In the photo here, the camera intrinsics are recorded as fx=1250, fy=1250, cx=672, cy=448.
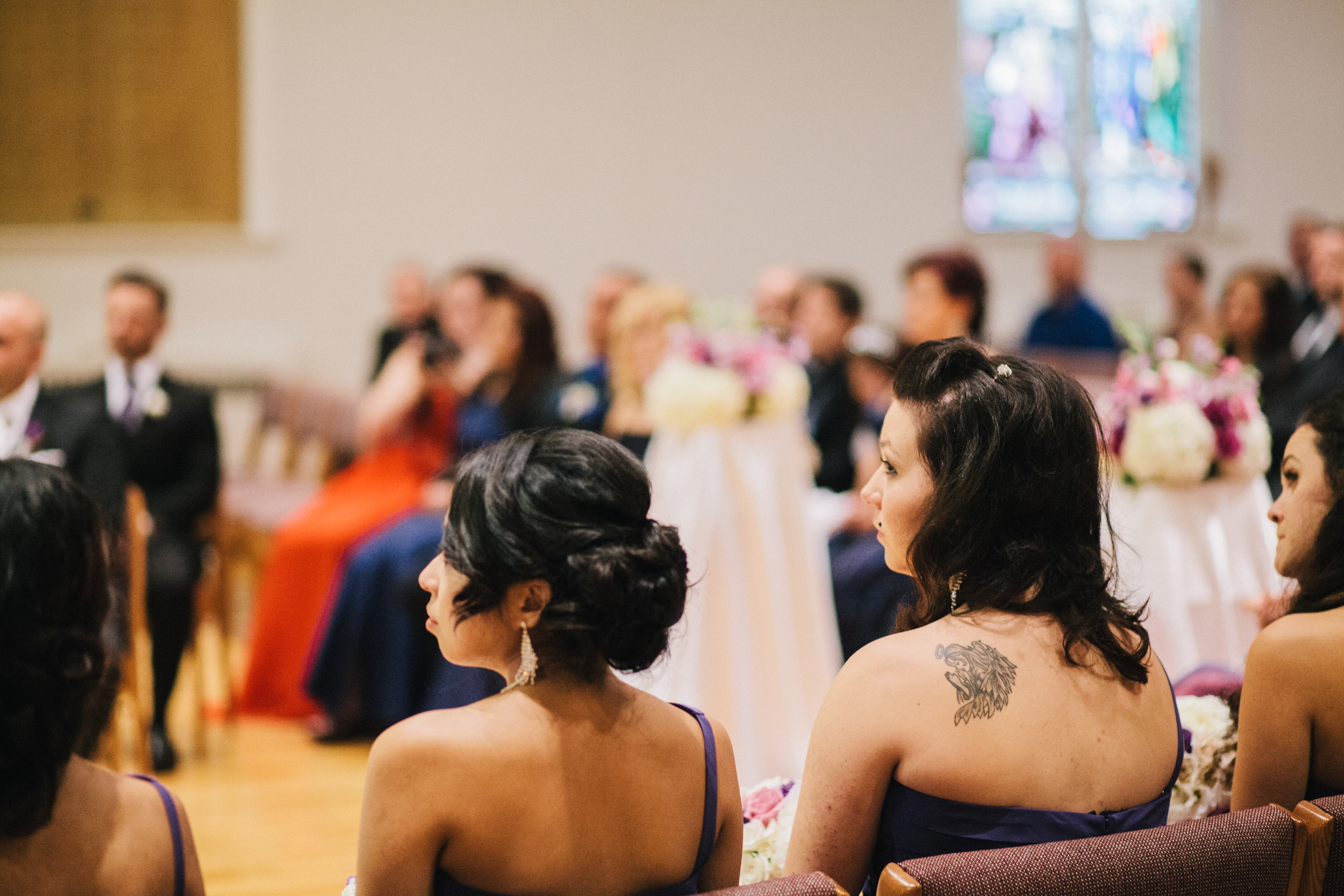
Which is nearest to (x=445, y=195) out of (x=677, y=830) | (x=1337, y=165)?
(x=1337, y=165)

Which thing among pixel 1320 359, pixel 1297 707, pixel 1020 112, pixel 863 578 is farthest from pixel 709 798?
pixel 1020 112

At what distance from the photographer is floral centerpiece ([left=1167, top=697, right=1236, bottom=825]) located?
1845mm

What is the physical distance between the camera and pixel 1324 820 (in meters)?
1.31

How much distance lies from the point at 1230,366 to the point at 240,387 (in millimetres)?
6213

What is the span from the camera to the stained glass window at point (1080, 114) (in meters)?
9.47

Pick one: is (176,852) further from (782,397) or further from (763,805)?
(782,397)

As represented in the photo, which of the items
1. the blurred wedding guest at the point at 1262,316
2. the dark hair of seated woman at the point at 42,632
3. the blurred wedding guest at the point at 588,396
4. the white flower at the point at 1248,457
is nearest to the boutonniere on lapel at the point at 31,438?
the blurred wedding guest at the point at 588,396

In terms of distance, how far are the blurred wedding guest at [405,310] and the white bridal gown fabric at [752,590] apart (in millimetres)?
4229

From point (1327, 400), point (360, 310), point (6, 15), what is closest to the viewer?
point (1327, 400)

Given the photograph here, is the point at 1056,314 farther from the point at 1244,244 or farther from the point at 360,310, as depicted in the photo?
the point at 360,310

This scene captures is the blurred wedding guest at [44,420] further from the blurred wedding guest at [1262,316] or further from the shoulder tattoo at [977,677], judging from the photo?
the blurred wedding guest at [1262,316]

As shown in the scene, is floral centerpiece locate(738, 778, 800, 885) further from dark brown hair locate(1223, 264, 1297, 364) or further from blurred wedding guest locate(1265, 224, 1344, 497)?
dark brown hair locate(1223, 264, 1297, 364)

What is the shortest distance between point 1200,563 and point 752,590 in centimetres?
127

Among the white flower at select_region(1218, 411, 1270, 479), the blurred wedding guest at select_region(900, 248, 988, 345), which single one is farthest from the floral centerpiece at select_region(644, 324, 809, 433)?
the white flower at select_region(1218, 411, 1270, 479)
